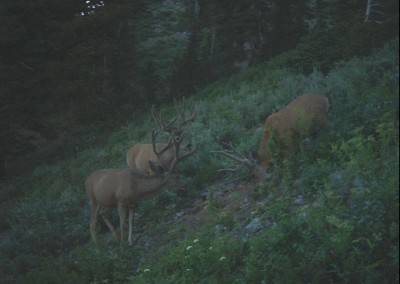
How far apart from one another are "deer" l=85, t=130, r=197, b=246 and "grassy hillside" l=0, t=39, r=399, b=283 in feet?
1.28

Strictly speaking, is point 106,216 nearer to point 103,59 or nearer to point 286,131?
point 286,131

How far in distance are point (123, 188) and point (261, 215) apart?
3290 mm

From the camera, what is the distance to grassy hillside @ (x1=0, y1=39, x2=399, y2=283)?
6.38 meters

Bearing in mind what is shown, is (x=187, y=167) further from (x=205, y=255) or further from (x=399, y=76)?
(x=399, y=76)

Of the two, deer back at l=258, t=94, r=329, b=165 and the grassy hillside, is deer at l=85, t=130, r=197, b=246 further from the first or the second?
deer back at l=258, t=94, r=329, b=165

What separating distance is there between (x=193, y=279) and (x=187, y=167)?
20.5 ft

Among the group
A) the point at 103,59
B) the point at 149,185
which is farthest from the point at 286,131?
the point at 103,59

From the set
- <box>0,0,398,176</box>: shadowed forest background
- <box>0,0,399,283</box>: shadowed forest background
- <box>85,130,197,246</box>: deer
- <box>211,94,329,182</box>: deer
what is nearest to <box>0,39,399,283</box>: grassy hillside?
<box>0,0,399,283</box>: shadowed forest background

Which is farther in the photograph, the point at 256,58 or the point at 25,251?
the point at 256,58

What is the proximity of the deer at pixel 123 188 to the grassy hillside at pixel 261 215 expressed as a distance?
389 millimetres

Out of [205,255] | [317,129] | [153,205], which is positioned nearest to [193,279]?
[205,255]

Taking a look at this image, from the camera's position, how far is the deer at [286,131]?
34.3 feet

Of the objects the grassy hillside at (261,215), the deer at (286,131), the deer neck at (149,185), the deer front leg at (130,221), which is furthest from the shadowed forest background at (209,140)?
the deer neck at (149,185)

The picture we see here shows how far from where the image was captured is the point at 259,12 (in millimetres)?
34031
